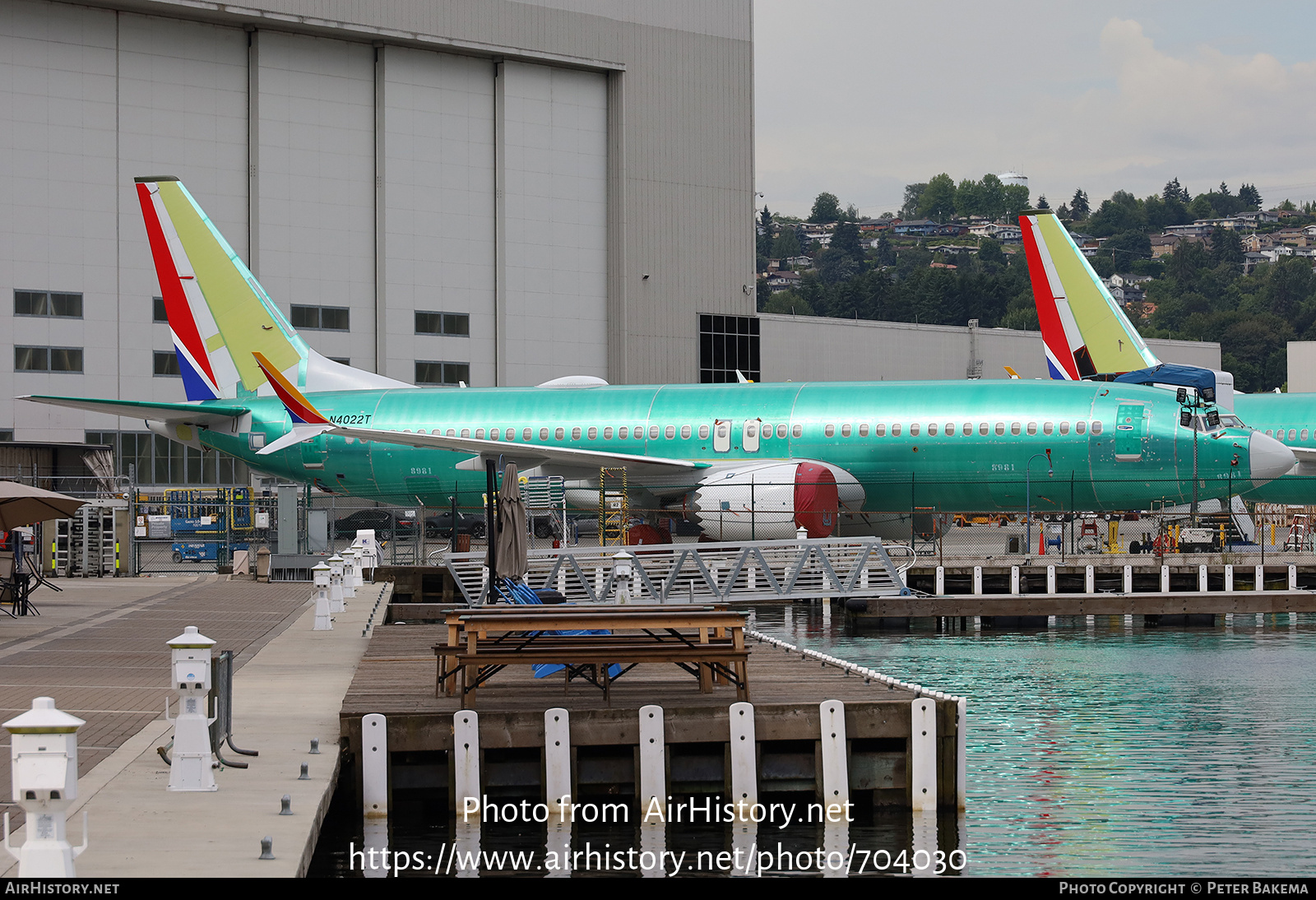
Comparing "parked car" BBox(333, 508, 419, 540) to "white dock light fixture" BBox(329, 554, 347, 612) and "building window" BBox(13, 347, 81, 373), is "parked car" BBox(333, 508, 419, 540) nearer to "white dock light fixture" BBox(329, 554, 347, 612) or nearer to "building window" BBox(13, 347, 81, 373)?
"building window" BBox(13, 347, 81, 373)

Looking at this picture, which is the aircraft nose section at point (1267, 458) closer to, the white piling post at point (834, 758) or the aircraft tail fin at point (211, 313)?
the white piling post at point (834, 758)

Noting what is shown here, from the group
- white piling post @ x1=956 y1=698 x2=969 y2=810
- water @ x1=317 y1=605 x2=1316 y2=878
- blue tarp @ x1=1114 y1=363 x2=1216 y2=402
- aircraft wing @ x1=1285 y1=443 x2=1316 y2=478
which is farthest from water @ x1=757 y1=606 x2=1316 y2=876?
aircraft wing @ x1=1285 y1=443 x2=1316 y2=478

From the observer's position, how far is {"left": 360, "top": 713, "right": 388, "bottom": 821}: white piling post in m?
12.3

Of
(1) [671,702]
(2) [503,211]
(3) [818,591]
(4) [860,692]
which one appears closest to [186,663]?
(1) [671,702]

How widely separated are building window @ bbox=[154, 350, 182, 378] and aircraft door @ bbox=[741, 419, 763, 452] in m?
26.2

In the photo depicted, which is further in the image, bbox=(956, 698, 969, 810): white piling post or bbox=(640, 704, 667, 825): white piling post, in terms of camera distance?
bbox=(956, 698, 969, 810): white piling post

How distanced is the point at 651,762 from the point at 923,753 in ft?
7.66

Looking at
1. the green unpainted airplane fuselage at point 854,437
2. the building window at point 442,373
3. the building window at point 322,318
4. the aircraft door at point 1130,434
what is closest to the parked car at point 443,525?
the building window at point 442,373

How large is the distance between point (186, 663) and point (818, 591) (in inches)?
427

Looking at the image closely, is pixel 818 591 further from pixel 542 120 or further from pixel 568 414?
pixel 542 120

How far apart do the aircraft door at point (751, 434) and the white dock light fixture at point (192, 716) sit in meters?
24.1

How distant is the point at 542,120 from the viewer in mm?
56719

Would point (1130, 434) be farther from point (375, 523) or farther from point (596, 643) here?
point (375, 523)
